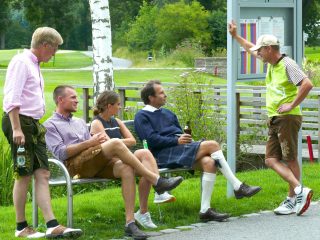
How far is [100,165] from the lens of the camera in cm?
844

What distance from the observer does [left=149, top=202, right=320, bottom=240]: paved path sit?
8023mm

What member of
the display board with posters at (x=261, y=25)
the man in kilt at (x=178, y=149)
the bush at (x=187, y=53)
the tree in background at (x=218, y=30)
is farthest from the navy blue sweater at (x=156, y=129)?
the tree in background at (x=218, y=30)

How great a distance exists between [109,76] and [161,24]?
154 ft

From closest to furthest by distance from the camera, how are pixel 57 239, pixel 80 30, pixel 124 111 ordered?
pixel 57 239
pixel 124 111
pixel 80 30

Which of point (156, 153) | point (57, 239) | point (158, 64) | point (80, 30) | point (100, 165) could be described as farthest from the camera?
point (80, 30)

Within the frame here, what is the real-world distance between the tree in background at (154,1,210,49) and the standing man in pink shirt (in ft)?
167

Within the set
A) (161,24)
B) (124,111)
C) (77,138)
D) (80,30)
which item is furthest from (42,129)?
(80,30)

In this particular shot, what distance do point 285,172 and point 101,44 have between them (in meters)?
6.19

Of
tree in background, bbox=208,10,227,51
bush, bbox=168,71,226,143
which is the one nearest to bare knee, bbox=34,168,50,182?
bush, bbox=168,71,226,143

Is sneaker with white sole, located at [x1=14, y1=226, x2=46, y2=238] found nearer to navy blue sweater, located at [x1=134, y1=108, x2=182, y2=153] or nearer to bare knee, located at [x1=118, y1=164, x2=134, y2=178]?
bare knee, located at [x1=118, y1=164, x2=134, y2=178]

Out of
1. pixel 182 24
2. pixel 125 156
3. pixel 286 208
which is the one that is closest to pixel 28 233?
pixel 125 156

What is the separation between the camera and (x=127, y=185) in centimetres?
820

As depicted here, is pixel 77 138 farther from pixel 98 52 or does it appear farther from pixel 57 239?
pixel 98 52

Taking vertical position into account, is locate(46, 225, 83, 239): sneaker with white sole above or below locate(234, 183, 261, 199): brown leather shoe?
below
